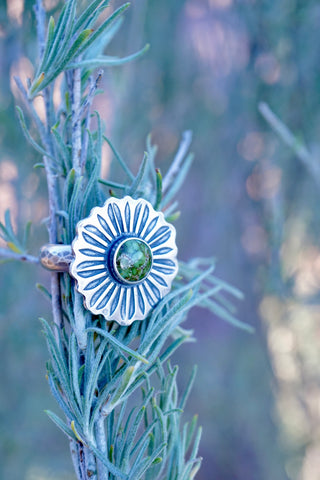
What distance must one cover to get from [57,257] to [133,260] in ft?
0.14

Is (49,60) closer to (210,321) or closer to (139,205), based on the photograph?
(139,205)

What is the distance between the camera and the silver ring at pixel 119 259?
0.80ft

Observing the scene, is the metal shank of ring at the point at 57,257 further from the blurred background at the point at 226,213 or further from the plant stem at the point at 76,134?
the blurred background at the point at 226,213

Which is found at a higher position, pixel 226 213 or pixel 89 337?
pixel 226 213

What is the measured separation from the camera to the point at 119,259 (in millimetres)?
246

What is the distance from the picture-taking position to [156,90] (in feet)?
3.32

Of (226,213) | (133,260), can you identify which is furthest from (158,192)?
(226,213)

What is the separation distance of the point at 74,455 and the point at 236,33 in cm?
95

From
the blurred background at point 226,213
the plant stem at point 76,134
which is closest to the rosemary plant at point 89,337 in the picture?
the plant stem at point 76,134

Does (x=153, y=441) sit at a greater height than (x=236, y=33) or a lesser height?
lesser

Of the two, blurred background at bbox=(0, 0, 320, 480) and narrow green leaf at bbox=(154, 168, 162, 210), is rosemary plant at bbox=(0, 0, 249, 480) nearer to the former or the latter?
narrow green leaf at bbox=(154, 168, 162, 210)

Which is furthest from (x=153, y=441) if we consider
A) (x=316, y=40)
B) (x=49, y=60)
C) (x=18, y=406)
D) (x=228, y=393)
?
(x=228, y=393)

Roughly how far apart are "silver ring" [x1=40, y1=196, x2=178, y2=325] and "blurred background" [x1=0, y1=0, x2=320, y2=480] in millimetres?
514

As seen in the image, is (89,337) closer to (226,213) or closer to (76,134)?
(76,134)
